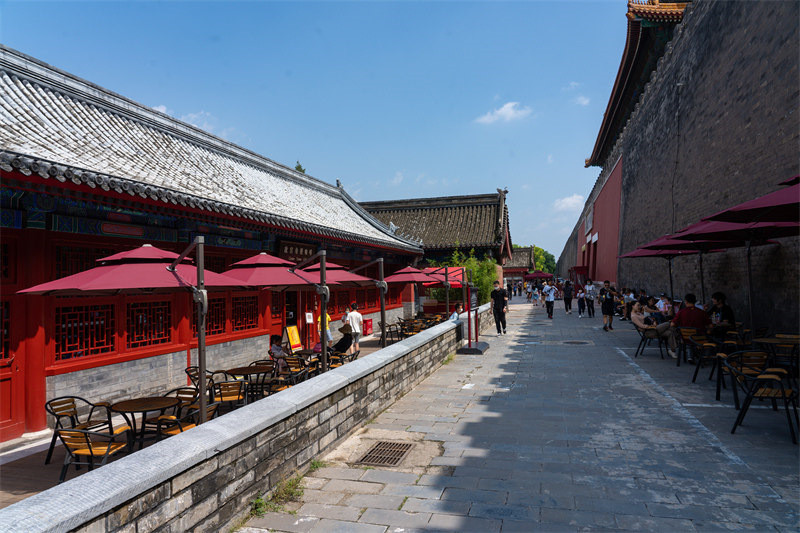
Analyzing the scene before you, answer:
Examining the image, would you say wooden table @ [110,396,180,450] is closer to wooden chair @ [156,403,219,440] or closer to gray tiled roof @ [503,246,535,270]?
wooden chair @ [156,403,219,440]

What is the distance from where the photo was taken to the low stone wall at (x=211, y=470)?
8.11 ft

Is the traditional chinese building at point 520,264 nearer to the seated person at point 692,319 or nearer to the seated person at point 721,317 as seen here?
the seated person at point 721,317

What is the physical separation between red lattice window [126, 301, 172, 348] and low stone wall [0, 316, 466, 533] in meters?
4.00

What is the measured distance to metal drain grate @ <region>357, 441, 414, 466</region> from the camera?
16.2 feet

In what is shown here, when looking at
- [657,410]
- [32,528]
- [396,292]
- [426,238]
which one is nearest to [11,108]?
[32,528]

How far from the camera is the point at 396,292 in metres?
20.4

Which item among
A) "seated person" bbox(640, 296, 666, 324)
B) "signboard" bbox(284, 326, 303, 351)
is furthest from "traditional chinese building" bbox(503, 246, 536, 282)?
"signboard" bbox(284, 326, 303, 351)

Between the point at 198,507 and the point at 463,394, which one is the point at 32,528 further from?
the point at 463,394

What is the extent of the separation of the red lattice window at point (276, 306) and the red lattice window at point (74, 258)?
4779 millimetres

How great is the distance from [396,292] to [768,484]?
16567 mm

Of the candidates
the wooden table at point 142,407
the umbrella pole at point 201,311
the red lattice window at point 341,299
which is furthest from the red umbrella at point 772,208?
the red lattice window at point 341,299

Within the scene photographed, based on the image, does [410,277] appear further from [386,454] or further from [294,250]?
[386,454]

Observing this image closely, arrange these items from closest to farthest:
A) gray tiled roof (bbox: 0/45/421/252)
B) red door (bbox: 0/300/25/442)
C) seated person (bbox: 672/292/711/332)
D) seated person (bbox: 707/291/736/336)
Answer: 1. red door (bbox: 0/300/25/442)
2. gray tiled roof (bbox: 0/45/421/252)
3. seated person (bbox: 707/291/736/336)
4. seated person (bbox: 672/292/711/332)

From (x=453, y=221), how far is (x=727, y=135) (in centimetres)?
1828
